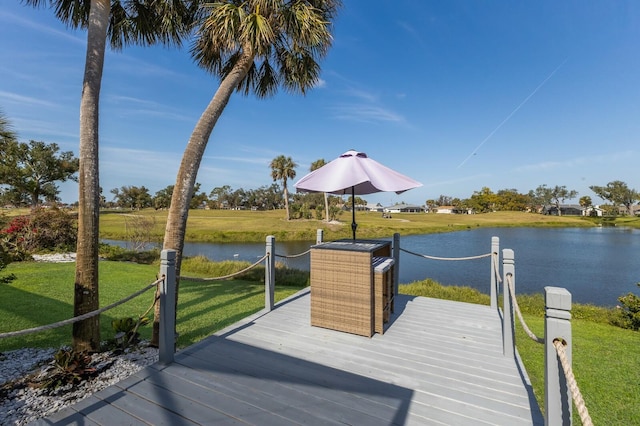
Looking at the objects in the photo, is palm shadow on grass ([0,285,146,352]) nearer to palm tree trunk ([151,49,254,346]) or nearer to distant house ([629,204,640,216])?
palm tree trunk ([151,49,254,346])

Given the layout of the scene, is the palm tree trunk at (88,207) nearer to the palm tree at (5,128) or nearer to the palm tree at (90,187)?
the palm tree at (90,187)

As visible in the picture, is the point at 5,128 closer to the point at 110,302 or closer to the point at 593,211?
the point at 110,302

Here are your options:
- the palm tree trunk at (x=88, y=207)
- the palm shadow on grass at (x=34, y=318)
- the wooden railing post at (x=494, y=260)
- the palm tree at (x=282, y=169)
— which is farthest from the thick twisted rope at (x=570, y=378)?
the palm tree at (x=282, y=169)

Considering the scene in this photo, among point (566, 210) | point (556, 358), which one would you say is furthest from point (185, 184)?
point (566, 210)

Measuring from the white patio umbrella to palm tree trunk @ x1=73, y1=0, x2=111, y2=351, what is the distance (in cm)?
259

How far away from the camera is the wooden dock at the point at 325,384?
2.14 m

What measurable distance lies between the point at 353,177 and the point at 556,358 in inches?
111

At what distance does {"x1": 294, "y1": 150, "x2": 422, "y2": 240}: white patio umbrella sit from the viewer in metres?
3.95

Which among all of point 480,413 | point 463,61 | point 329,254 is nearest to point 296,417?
point 480,413

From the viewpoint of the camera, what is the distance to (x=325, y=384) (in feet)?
8.46

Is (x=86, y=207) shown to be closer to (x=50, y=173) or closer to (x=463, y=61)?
(x=463, y=61)

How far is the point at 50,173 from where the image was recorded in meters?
32.4

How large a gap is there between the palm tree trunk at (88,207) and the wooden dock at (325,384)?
125 centimetres

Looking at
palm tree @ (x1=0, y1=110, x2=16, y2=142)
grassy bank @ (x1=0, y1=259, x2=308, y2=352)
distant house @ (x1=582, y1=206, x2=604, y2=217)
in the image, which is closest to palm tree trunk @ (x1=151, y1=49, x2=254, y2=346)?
grassy bank @ (x1=0, y1=259, x2=308, y2=352)
